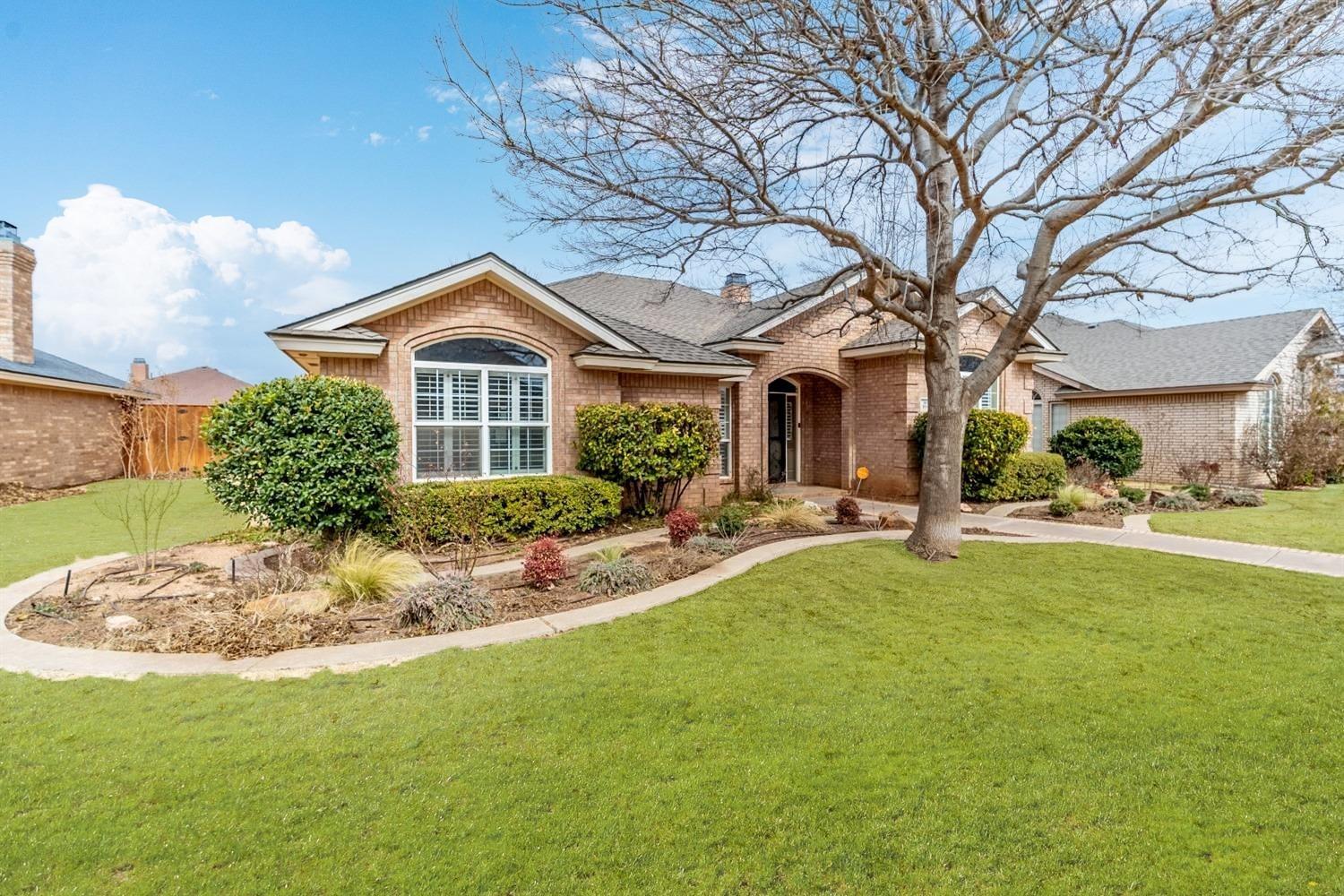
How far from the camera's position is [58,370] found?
17.4 metres

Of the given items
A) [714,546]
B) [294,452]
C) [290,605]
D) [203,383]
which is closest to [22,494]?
[294,452]

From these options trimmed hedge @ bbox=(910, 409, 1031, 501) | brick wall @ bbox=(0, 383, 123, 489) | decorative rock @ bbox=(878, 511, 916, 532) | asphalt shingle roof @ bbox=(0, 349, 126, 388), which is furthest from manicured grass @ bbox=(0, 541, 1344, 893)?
asphalt shingle roof @ bbox=(0, 349, 126, 388)

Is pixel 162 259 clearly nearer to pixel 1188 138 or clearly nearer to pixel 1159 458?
pixel 1188 138

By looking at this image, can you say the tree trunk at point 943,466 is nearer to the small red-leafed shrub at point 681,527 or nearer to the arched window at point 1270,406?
the small red-leafed shrub at point 681,527

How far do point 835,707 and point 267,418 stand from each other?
304 inches

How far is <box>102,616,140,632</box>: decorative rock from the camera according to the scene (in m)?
5.76

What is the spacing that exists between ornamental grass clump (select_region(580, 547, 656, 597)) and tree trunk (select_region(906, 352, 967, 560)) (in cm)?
405

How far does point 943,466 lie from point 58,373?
2214cm

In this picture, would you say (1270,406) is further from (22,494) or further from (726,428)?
(22,494)

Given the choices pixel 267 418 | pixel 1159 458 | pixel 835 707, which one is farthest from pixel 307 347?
pixel 1159 458

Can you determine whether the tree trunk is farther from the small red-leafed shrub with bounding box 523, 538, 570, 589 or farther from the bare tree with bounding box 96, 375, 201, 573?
the bare tree with bounding box 96, 375, 201, 573

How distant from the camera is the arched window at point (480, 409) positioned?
10.3m

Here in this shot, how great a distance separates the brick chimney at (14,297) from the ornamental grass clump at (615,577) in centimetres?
1871

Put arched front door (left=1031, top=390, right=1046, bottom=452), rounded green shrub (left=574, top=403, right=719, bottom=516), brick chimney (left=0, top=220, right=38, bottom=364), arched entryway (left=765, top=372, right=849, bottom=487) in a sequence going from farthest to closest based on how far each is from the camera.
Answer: arched front door (left=1031, top=390, right=1046, bottom=452) < arched entryway (left=765, top=372, right=849, bottom=487) < brick chimney (left=0, top=220, right=38, bottom=364) < rounded green shrub (left=574, top=403, right=719, bottom=516)
